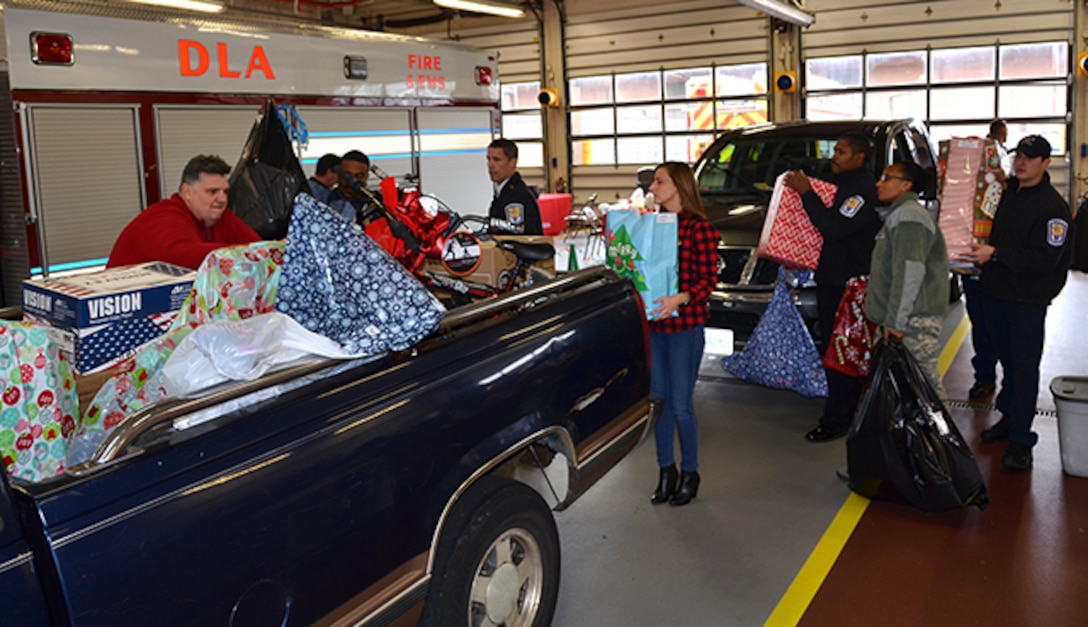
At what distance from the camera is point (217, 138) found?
737cm

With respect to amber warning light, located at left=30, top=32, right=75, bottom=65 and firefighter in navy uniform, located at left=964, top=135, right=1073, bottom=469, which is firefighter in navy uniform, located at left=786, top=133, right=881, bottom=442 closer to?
firefighter in navy uniform, located at left=964, top=135, right=1073, bottom=469

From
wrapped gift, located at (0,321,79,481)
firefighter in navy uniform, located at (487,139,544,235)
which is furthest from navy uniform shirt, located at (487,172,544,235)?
wrapped gift, located at (0,321,79,481)

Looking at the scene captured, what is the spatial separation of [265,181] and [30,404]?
8.55 feet

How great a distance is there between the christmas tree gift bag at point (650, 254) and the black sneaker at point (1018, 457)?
7.30 feet

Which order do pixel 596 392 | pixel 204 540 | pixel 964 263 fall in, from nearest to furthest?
pixel 204 540 < pixel 596 392 < pixel 964 263

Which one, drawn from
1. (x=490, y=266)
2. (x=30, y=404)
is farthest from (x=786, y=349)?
(x=30, y=404)

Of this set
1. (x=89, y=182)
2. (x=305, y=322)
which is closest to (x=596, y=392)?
(x=305, y=322)

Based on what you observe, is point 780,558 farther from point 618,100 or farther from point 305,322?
point 618,100

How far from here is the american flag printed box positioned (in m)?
2.77

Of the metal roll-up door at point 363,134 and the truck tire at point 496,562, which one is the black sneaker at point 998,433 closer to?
the truck tire at point 496,562

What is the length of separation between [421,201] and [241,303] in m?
1.11

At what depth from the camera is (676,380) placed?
15.1ft

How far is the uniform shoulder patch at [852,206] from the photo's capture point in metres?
5.36

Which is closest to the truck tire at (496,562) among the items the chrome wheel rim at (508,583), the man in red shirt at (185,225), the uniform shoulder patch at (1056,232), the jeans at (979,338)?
the chrome wheel rim at (508,583)
